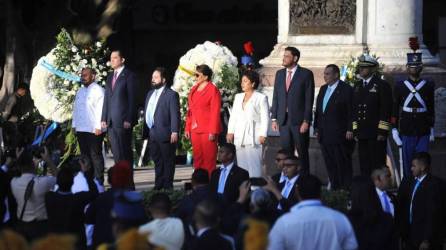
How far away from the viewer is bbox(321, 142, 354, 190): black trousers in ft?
59.0

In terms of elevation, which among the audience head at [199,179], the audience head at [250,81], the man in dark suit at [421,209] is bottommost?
the man in dark suit at [421,209]

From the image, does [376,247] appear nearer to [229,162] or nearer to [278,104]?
[229,162]

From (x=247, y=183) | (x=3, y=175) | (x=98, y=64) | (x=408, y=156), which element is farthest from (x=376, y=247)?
(x=98, y=64)

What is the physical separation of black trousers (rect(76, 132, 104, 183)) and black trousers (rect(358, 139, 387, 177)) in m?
3.28

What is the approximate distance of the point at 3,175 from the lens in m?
14.1

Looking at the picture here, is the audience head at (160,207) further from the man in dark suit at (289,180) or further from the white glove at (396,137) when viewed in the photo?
the white glove at (396,137)

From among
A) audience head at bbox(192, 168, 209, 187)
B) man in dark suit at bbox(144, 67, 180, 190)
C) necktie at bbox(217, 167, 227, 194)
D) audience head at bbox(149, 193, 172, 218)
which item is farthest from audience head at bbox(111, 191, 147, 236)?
man in dark suit at bbox(144, 67, 180, 190)

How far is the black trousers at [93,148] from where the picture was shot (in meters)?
18.9

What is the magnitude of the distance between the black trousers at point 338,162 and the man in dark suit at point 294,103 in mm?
292

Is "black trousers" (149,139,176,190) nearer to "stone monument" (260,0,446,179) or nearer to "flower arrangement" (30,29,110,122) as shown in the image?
"stone monument" (260,0,446,179)

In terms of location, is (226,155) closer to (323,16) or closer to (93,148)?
(93,148)

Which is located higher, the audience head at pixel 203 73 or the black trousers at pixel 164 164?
the audience head at pixel 203 73

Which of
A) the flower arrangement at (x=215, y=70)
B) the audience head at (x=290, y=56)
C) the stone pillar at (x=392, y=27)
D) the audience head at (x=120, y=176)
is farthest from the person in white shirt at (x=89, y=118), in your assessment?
the audience head at (x=120, y=176)

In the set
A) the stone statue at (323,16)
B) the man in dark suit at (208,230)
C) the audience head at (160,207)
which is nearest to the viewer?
the man in dark suit at (208,230)
